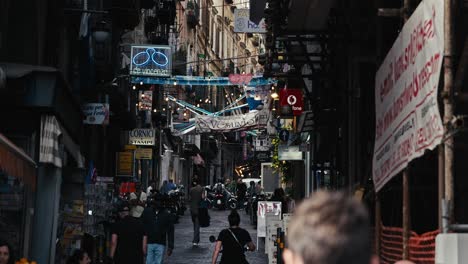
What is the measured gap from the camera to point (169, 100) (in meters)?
A: 54.1

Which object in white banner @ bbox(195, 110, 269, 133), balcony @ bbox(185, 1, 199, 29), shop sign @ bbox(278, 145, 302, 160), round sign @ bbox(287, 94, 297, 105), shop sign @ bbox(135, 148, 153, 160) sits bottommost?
shop sign @ bbox(278, 145, 302, 160)

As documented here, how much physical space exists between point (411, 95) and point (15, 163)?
4.39 meters

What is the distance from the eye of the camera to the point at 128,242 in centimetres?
1587

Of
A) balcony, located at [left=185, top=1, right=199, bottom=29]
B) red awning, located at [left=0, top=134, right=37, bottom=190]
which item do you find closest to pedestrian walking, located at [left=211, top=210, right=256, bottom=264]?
red awning, located at [left=0, top=134, right=37, bottom=190]

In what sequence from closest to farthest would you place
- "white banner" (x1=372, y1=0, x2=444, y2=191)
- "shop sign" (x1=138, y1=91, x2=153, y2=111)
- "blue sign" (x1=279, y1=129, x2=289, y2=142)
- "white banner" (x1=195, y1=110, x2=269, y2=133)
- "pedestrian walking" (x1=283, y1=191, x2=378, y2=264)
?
"pedestrian walking" (x1=283, y1=191, x2=378, y2=264) < "white banner" (x1=372, y1=0, x2=444, y2=191) < "blue sign" (x1=279, y1=129, x2=289, y2=142) < "shop sign" (x1=138, y1=91, x2=153, y2=111) < "white banner" (x1=195, y1=110, x2=269, y2=133)

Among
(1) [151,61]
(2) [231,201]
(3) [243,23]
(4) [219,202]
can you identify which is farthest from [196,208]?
(4) [219,202]

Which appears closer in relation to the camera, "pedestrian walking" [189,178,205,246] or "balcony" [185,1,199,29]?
"pedestrian walking" [189,178,205,246]

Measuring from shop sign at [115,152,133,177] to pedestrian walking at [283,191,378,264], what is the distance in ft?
→ 102

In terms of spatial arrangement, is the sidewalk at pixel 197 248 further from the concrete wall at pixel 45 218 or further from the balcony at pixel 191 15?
the balcony at pixel 191 15

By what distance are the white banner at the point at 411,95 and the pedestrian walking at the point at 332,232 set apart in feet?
13.8

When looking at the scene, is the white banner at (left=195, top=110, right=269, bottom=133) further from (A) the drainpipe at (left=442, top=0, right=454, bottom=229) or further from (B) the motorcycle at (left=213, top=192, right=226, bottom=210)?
(A) the drainpipe at (left=442, top=0, right=454, bottom=229)

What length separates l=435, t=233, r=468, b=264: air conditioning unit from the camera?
6473mm

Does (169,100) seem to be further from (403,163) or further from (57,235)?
(403,163)

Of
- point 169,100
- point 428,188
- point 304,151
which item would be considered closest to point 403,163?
point 428,188
